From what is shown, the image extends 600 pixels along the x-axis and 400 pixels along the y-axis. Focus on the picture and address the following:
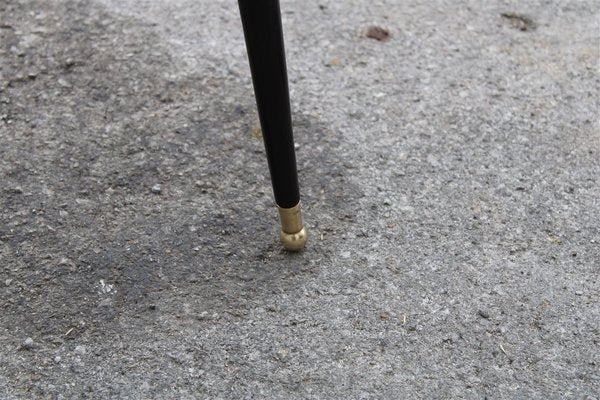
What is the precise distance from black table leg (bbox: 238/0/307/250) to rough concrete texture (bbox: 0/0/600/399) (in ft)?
0.27

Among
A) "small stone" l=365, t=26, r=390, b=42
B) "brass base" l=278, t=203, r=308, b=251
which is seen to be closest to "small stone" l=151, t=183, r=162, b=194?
"brass base" l=278, t=203, r=308, b=251

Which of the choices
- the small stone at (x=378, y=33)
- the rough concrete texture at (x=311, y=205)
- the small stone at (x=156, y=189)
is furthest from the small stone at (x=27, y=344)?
the small stone at (x=378, y=33)

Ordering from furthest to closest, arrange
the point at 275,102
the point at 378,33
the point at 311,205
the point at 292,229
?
the point at 378,33, the point at 311,205, the point at 292,229, the point at 275,102

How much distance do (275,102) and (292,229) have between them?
24cm

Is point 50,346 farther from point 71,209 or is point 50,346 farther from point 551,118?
point 551,118

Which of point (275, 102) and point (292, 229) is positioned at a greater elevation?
point (275, 102)

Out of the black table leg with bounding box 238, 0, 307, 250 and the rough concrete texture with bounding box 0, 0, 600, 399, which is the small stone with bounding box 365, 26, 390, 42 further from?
the black table leg with bounding box 238, 0, 307, 250

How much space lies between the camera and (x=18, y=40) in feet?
5.83

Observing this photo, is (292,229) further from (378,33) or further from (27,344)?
(378,33)

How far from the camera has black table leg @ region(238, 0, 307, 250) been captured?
1080 millimetres

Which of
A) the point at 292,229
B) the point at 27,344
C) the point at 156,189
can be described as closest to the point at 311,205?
the point at 292,229

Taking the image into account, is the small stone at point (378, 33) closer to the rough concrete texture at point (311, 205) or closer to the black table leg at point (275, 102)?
the rough concrete texture at point (311, 205)

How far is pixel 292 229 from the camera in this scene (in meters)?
1.32

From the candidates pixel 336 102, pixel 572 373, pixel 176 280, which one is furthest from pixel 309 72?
pixel 572 373
